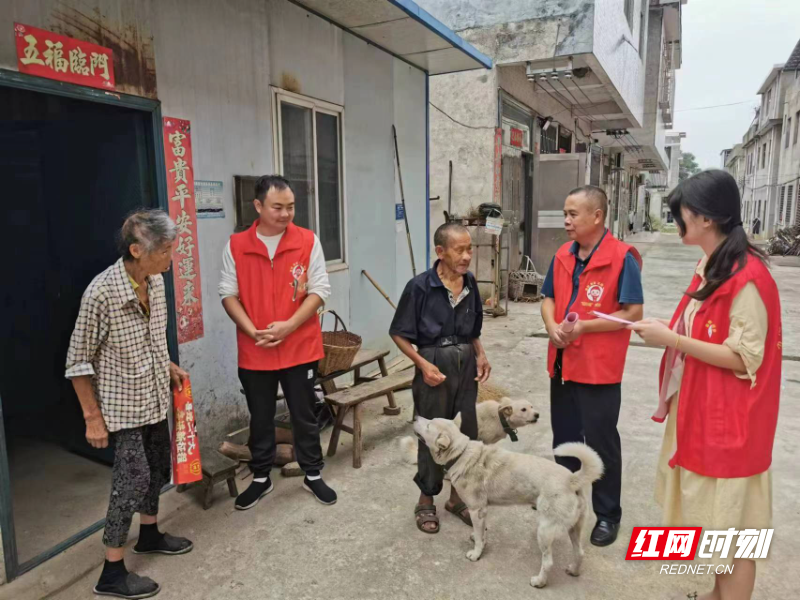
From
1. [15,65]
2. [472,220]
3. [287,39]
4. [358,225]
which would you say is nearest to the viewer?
[15,65]

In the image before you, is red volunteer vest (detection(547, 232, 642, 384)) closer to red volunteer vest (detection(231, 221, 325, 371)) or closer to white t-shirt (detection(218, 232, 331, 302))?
white t-shirt (detection(218, 232, 331, 302))

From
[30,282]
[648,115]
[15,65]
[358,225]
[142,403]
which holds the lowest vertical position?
[142,403]

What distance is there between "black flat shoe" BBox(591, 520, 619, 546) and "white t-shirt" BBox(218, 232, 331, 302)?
77.9 inches

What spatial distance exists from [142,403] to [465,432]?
1687 mm

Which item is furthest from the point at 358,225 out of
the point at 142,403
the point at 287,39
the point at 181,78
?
the point at 142,403

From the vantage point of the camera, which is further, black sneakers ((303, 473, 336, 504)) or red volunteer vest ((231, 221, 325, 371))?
black sneakers ((303, 473, 336, 504))

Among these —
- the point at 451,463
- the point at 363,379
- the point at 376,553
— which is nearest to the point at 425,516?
the point at 376,553

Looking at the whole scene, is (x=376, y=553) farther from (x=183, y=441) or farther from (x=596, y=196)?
(x=596, y=196)

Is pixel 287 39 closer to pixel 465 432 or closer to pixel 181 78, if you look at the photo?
pixel 181 78

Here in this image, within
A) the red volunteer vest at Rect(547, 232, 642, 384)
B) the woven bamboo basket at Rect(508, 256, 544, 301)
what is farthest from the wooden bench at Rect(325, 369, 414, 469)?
the woven bamboo basket at Rect(508, 256, 544, 301)

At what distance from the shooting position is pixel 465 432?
320 centimetres

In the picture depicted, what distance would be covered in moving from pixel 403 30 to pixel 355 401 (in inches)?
135

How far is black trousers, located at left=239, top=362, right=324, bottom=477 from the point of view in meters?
3.34

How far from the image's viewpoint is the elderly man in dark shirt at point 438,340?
3.04 m
